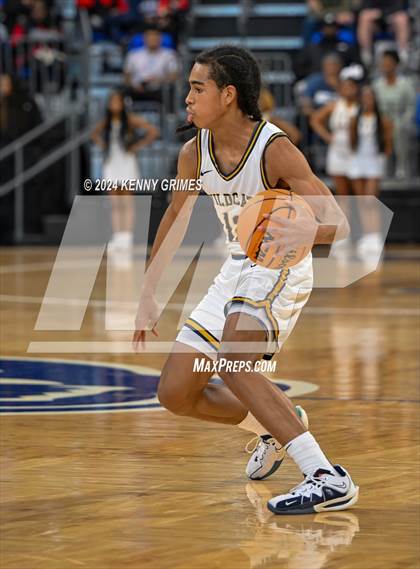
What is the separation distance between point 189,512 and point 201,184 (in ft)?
4.53

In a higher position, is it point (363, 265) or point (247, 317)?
point (247, 317)

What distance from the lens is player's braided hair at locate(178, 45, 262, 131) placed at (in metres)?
5.88

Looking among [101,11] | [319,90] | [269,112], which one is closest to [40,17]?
[101,11]

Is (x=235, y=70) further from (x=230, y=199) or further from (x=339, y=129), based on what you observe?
(x=339, y=129)

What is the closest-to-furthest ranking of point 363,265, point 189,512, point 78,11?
point 189,512 < point 363,265 < point 78,11

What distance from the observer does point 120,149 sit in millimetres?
20906

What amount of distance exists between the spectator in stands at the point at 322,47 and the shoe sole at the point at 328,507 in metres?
17.0

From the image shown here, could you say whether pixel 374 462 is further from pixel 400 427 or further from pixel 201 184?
pixel 201 184

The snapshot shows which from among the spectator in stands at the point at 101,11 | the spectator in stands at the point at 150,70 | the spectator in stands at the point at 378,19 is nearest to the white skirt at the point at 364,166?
the spectator in stands at the point at 378,19

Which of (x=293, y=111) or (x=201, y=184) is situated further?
(x=293, y=111)

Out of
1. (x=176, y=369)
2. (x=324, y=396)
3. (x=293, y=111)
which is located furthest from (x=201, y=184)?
(x=293, y=111)

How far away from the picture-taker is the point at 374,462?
6426mm

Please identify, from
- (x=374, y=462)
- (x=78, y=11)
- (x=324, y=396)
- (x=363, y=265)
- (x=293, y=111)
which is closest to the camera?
(x=374, y=462)

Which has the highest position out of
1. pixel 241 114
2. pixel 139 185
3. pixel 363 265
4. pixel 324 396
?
pixel 241 114
